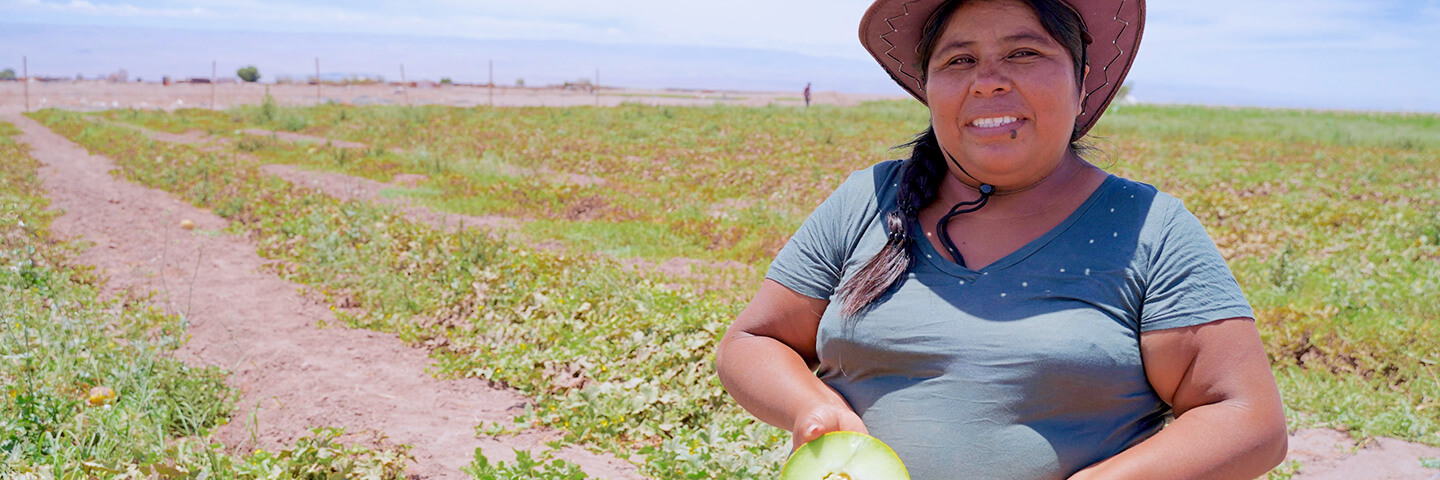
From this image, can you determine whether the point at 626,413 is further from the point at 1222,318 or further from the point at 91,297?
the point at 91,297

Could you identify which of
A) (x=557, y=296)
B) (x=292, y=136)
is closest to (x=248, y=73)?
(x=292, y=136)

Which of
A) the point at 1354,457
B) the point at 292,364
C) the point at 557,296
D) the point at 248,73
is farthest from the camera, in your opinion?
the point at 248,73

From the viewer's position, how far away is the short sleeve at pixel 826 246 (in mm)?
1661

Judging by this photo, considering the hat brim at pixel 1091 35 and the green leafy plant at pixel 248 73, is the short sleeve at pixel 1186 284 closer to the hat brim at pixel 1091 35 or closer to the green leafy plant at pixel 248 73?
the hat brim at pixel 1091 35

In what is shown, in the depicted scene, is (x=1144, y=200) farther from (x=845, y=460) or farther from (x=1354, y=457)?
(x=1354, y=457)

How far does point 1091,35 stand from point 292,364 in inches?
169

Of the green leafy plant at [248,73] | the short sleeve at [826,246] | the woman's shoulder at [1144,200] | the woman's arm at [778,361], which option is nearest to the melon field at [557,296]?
the woman's shoulder at [1144,200]

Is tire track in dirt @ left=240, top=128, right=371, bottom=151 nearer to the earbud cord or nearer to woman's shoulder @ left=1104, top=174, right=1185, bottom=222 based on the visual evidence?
the earbud cord

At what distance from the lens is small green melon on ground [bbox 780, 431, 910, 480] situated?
51.4 inches

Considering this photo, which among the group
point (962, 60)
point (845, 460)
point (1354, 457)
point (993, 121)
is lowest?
point (1354, 457)

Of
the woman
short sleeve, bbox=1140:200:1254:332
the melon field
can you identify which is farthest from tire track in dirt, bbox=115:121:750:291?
short sleeve, bbox=1140:200:1254:332

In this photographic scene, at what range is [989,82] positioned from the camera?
58.3 inches

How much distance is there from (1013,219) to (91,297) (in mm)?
5809

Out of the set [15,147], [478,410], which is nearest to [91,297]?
[478,410]
